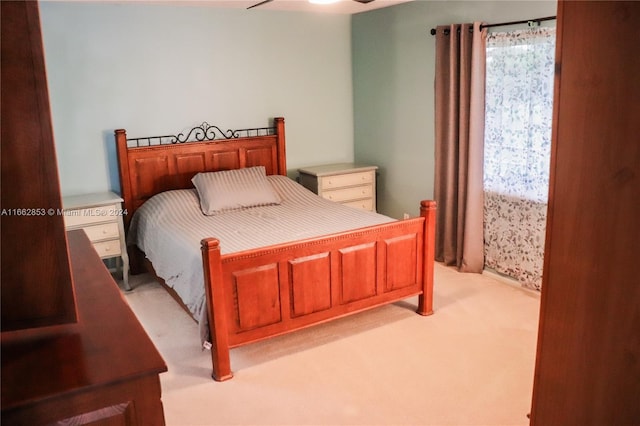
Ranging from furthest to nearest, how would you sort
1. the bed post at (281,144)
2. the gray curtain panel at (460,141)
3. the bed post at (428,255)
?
1. the bed post at (281,144)
2. the gray curtain panel at (460,141)
3. the bed post at (428,255)

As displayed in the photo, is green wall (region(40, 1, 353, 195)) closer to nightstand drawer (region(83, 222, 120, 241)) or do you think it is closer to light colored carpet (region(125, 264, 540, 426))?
nightstand drawer (region(83, 222, 120, 241))

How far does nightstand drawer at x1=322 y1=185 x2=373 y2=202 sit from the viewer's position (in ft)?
16.5

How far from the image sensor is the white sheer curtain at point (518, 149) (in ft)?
11.8

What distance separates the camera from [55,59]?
13.1 ft

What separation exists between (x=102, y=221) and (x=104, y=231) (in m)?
0.08

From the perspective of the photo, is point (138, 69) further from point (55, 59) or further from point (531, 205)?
point (531, 205)

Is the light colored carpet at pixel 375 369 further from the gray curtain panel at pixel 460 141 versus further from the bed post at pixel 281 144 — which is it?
the bed post at pixel 281 144


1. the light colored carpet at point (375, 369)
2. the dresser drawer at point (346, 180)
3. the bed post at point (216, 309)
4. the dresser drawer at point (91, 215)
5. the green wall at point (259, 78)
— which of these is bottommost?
the light colored carpet at point (375, 369)

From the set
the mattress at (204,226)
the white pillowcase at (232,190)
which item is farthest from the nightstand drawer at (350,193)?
the white pillowcase at (232,190)

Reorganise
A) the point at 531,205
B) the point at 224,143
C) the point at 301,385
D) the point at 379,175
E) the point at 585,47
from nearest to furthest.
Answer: the point at 585,47 → the point at 301,385 → the point at 531,205 → the point at 224,143 → the point at 379,175

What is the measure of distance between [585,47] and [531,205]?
2.82 m

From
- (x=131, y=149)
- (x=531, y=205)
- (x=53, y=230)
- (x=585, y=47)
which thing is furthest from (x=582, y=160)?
(x=131, y=149)

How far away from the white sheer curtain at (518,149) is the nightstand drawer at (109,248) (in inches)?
113

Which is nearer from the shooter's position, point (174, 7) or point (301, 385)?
point (301, 385)
